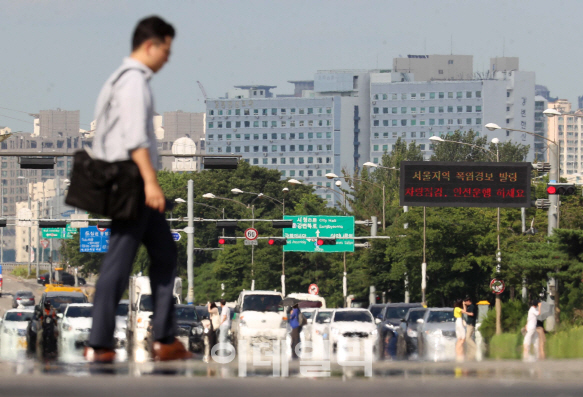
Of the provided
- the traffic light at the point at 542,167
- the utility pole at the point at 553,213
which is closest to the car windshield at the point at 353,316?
the utility pole at the point at 553,213

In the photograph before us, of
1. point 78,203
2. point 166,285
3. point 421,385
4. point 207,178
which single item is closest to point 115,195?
point 78,203

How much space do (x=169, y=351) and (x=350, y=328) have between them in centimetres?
2446

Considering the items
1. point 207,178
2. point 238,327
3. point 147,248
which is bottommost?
point 238,327

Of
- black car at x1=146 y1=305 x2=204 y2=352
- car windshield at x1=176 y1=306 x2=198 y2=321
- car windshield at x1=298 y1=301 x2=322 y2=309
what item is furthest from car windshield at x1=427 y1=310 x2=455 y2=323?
car windshield at x1=298 y1=301 x2=322 y2=309

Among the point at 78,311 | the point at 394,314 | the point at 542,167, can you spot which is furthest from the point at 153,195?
the point at 542,167

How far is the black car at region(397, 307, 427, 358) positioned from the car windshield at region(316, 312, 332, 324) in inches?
98.5

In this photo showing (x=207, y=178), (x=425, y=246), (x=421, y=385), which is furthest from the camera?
(x=207, y=178)

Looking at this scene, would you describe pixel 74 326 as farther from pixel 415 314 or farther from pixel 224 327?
pixel 415 314

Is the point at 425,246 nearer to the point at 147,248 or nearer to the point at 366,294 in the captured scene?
the point at 366,294

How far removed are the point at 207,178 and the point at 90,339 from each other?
101881 mm

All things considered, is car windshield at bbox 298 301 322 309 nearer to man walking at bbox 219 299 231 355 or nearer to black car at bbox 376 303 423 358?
black car at bbox 376 303 423 358

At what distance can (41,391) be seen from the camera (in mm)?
3932

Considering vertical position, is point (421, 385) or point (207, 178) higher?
point (207, 178)

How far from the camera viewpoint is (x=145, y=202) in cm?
469
